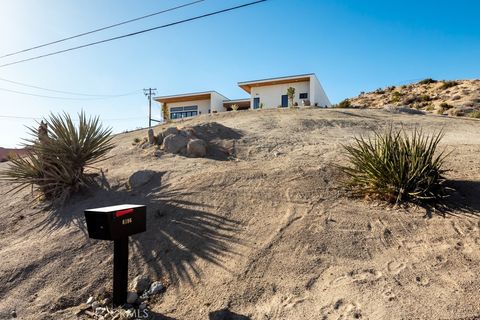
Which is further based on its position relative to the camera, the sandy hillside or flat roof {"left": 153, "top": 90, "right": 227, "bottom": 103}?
flat roof {"left": 153, "top": 90, "right": 227, "bottom": 103}

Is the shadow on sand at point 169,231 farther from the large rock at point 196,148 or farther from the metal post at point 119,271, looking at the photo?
the large rock at point 196,148

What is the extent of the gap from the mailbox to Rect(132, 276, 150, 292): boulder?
86 cm

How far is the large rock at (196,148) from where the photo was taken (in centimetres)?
1095

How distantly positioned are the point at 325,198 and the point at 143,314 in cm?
392

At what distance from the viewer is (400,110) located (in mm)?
22812

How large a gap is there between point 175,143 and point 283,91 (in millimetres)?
30405

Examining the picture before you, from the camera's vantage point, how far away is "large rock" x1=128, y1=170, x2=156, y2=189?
9096 mm

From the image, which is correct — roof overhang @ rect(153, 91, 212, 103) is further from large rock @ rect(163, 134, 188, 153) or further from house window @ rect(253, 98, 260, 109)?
large rock @ rect(163, 134, 188, 153)

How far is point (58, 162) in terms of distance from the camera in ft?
31.1

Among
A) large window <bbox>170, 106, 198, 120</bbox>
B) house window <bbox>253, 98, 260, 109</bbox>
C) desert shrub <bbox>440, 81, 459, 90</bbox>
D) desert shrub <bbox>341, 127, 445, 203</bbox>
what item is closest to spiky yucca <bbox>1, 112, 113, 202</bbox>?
desert shrub <bbox>341, 127, 445, 203</bbox>

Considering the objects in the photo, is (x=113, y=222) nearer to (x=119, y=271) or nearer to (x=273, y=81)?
(x=119, y=271)

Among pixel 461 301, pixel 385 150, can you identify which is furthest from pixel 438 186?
pixel 461 301

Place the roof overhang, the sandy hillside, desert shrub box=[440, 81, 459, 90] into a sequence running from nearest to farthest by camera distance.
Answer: the sandy hillside < desert shrub box=[440, 81, 459, 90] < the roof overhang

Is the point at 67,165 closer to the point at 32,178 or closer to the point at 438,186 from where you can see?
the point at 32,178
